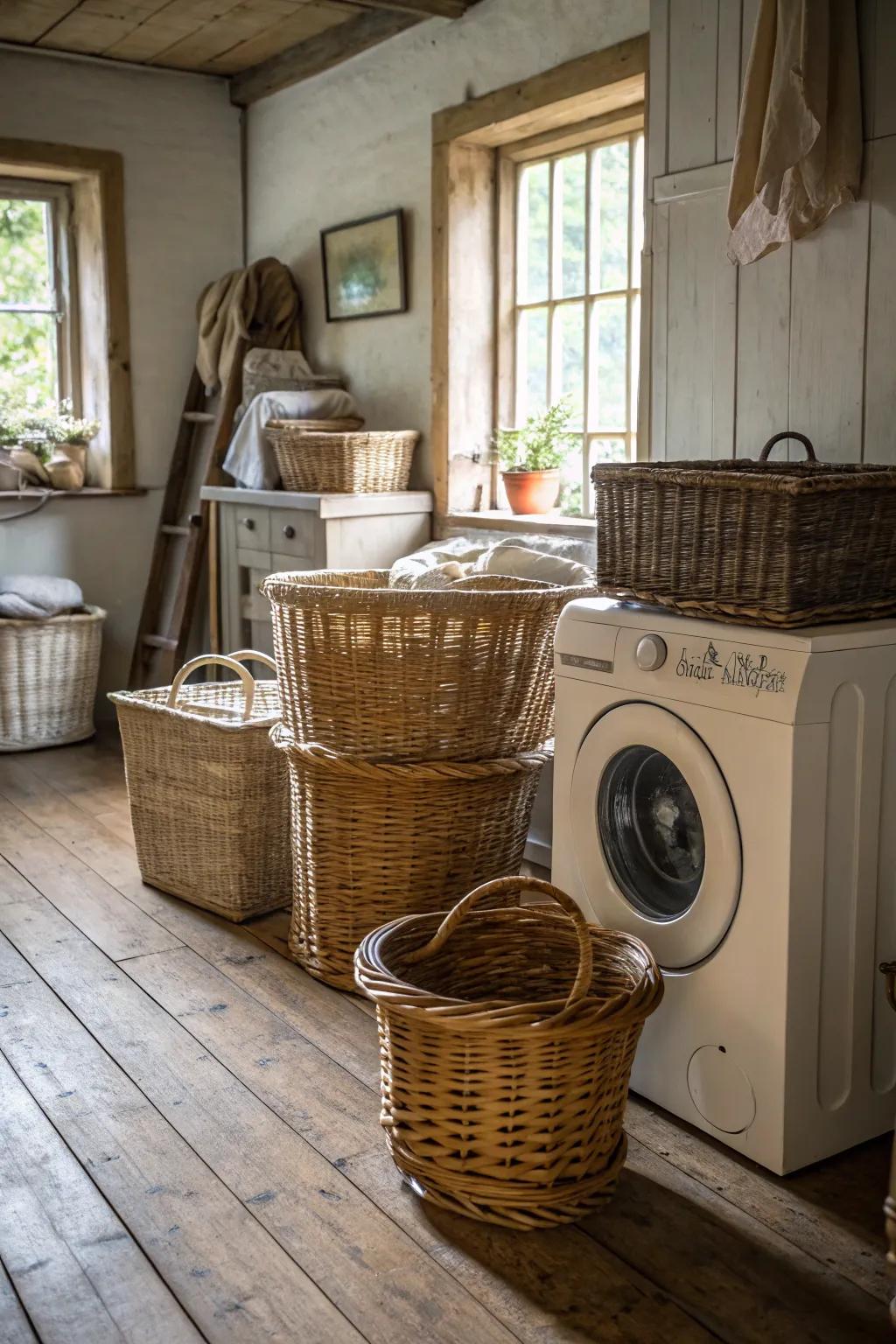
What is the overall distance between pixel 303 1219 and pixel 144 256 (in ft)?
13.8

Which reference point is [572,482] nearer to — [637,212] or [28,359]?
[637,212]

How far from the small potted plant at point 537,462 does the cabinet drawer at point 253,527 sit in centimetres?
83

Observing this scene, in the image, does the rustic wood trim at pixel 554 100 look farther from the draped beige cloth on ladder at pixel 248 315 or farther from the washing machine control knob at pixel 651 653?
the washing machine control knob at pixel 651 653

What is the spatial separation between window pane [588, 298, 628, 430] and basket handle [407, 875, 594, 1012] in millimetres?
2177

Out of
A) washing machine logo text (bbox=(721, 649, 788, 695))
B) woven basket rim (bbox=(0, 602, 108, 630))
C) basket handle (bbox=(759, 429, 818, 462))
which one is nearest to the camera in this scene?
washing machine logo text (bbox=(721, 649, 788, 695))

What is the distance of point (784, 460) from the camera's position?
2.72 meters

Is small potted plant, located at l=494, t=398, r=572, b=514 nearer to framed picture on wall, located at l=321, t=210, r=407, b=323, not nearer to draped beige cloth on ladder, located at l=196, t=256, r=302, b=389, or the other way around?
framed picture on wall, located at l=321, t=210, r=407, b=323

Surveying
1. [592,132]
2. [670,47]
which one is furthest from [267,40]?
[670,47]

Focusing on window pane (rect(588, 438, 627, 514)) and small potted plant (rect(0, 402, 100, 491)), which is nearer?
window pane (rect(588, 438, 627, 514))

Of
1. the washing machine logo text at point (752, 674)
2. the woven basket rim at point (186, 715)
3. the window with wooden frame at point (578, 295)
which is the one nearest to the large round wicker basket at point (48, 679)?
the woven basket rim at point (186, 715)

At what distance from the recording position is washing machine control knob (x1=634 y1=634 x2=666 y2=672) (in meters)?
2.11

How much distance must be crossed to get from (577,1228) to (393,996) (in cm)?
42

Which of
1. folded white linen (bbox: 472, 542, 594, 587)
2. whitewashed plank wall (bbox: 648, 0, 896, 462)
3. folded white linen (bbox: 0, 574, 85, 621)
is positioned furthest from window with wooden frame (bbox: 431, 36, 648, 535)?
folded white linen (bbox: 0, 574, 85, 621)

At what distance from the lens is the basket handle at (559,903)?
1870 millimetres
